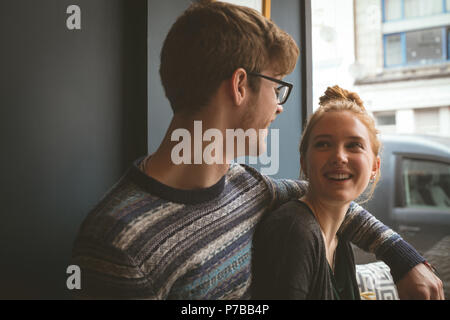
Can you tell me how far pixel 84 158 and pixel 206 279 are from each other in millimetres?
534

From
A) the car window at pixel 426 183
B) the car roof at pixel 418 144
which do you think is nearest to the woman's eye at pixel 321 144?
the car roof at pixel 418 144

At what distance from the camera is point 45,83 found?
1.02 m

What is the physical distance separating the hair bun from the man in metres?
0.13

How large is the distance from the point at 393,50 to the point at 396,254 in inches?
87.2

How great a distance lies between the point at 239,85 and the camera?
86 cm

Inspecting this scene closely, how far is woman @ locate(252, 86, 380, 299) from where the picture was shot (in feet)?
2.58

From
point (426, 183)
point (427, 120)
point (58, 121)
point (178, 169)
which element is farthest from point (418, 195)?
point (58, 121)

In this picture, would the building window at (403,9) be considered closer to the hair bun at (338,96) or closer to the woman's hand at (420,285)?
the hair bun at (338,96)

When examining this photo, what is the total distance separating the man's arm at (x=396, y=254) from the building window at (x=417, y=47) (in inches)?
76.0

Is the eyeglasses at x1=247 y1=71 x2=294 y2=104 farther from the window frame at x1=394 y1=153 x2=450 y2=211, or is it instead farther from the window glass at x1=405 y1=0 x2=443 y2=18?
the window glass at x1=405 y1=0 x2=443 y2=18

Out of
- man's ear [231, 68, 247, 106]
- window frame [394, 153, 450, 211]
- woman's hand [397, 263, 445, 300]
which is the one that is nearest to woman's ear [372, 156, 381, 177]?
woman's hand [397, 263, 445, 300]

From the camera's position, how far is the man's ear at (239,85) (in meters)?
0.84
